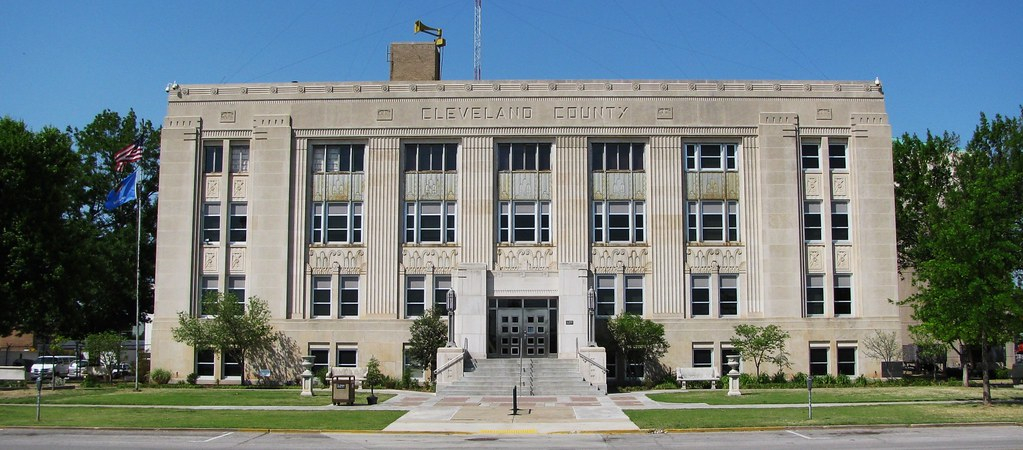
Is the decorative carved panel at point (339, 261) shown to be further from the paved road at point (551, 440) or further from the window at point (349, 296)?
the paved road at point (551, 440)

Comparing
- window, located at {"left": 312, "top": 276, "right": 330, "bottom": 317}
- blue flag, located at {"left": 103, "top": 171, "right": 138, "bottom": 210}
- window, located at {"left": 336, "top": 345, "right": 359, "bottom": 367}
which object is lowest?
window, located at {"left": 336, "top": 345, "right": 359, "bottom": 367}

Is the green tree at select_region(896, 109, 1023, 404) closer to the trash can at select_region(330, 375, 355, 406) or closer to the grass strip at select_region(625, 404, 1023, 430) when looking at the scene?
the grass strip at select_region(625, 404, 1023, 430)

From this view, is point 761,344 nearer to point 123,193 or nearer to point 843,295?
point 843,295

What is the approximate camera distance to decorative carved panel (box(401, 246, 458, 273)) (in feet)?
147

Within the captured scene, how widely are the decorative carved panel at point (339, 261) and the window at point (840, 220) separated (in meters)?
23.0

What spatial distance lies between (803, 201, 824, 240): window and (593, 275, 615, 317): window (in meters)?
9.75

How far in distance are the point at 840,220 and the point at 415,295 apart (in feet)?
69.1

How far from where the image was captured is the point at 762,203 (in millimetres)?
44344

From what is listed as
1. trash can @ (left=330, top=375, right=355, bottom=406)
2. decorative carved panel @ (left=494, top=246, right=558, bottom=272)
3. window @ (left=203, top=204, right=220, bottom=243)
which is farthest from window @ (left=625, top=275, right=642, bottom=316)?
window @ (left=203, top=204, right=220, bottom=243)

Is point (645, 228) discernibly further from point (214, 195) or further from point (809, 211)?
point (214, 195)

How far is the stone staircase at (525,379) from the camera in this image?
1474 inches

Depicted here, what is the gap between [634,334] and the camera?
41406 mm

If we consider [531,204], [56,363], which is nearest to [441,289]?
[531,204]

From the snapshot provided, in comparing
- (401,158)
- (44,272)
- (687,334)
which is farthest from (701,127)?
(44,272)
